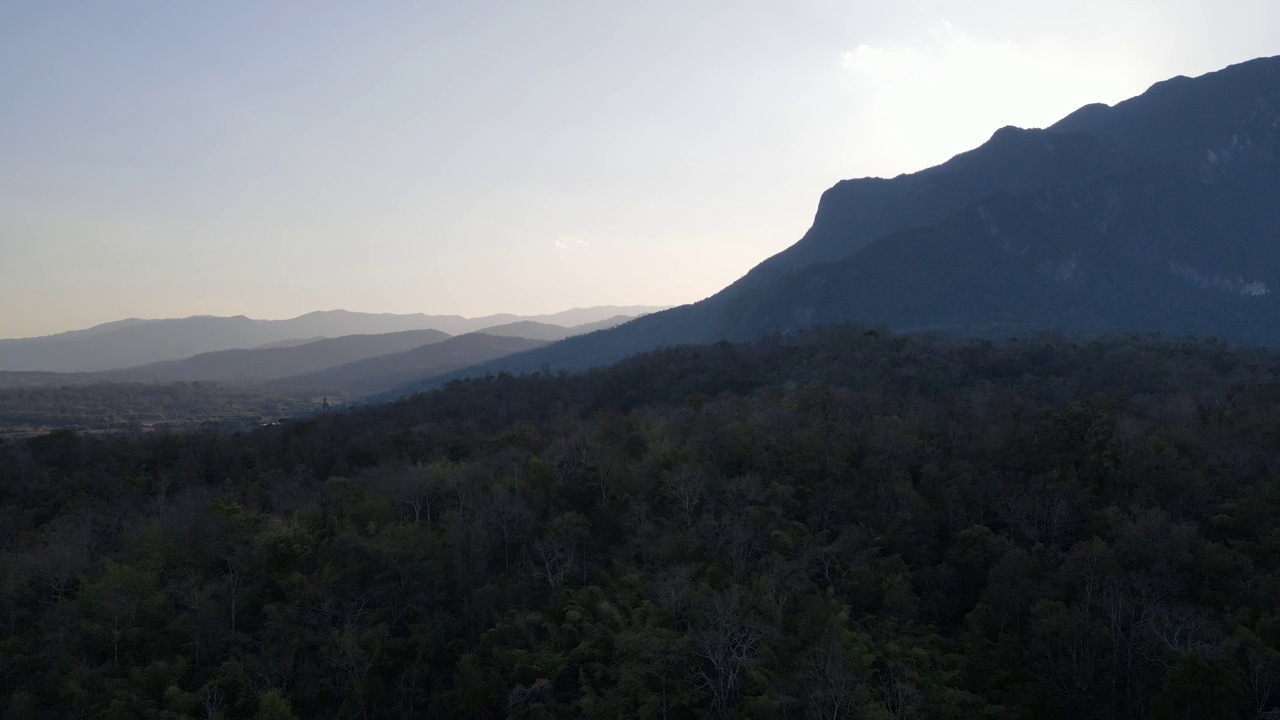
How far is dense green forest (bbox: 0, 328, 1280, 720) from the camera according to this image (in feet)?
77.3

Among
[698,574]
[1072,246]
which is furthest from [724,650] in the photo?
[1072,246]

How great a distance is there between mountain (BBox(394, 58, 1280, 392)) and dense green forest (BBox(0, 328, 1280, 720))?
266 feet

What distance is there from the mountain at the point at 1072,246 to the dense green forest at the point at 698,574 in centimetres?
8093

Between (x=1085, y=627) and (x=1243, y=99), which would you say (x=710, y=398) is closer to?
(x=1085, y=627)

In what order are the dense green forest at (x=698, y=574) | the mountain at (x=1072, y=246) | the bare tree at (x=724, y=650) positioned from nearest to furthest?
the bare tree at (x=724, y=650) < the dense green forest at (x=698, y=574) < the mountain at (x=1072, y=246)

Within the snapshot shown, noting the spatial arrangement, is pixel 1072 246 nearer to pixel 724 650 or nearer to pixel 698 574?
pixel 698 574

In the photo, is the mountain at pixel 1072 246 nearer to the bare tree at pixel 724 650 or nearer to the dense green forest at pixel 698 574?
the dense green forest at pixel 698 574

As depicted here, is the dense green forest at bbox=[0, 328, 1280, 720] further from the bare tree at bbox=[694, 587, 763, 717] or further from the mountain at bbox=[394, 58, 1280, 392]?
the mountain at bbox=[394, 58, 1280, 392]

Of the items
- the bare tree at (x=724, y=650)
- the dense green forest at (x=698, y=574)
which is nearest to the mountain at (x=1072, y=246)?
the dense green forest at (x=698, y=574)

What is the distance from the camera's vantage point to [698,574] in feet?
95.2

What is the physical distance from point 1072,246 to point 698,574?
14122 cm

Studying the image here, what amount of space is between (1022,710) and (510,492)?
21659 millimetres

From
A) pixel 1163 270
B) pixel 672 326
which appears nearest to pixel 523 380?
pixel 672 326

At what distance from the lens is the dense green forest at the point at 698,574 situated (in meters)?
23.5
